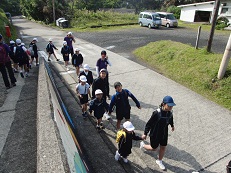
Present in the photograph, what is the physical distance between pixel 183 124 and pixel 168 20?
21836 millimetres

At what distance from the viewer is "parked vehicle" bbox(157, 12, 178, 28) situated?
2465 centimetres

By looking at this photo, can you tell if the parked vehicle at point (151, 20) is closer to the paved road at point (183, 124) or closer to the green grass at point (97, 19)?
the green grass at point (97, 19)

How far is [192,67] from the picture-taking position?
9.51 meters

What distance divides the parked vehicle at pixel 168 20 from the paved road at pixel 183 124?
55.3 ft

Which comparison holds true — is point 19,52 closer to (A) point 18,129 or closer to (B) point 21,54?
(B) point 21,54

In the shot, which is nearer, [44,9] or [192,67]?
[192,67]

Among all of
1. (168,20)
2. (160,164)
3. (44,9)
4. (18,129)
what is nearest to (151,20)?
(168,20)

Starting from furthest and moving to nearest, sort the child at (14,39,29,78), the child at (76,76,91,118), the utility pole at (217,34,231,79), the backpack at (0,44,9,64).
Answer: the child at (14,39,29,78) → the utility pole at (217,34,231,79) → the backpack at (0,44,9,64) → the child at (76,76,91,118)

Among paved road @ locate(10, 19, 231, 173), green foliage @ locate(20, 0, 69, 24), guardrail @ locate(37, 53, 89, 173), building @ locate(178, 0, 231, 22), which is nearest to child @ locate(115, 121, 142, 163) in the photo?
paved road @ locate(10, 19, 231, 173)

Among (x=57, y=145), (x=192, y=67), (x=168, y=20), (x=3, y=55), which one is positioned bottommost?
(x=57, y=145)

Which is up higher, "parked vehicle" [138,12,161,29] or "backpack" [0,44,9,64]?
"parked vehicle" [138,12,161,29]

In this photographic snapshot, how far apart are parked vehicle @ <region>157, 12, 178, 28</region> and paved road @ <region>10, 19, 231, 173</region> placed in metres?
16.9

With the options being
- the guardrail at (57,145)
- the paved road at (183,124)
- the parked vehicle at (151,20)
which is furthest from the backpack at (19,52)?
the parked vehicle at (151,20)

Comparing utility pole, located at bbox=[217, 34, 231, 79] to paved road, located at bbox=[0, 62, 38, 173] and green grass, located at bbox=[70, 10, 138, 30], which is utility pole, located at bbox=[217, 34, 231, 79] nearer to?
paved road, located at bbox=[0, 62, 38, 173]
